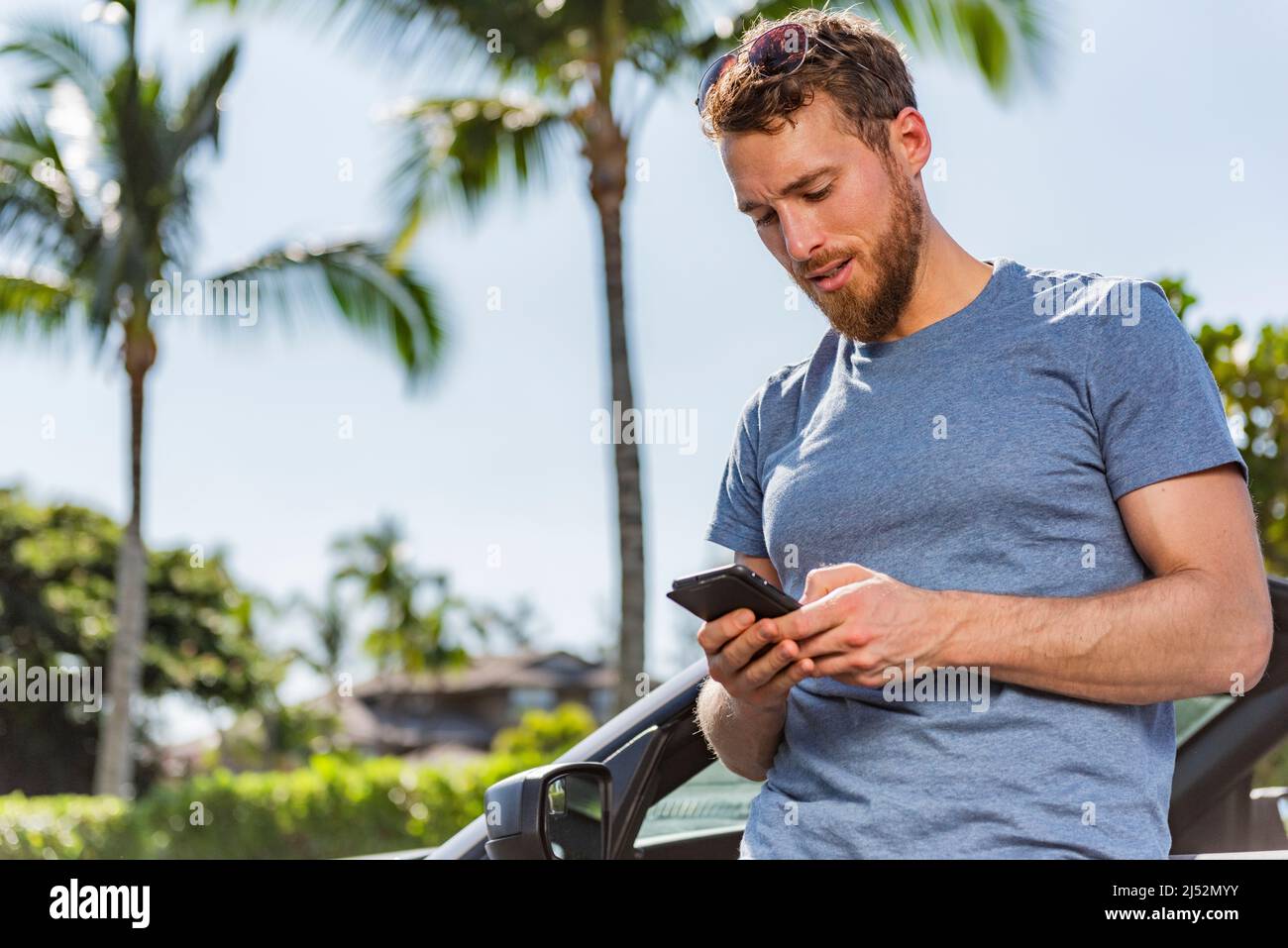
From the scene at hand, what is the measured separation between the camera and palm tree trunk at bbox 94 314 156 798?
13508mm

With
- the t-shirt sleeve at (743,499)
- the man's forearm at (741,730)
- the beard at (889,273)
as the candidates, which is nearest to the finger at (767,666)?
the man's forearm at (741,730)

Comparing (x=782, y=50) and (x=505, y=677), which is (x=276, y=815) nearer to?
(x=782, y=50)

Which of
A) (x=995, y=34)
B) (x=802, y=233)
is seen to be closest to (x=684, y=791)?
(x=802, y=233)

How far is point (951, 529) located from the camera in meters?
1.48

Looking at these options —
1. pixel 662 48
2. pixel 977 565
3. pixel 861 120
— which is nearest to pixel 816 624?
pixel 977 565

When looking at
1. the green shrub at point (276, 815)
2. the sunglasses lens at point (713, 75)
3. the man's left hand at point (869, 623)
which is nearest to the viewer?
the man's left hand at point (869, 623)

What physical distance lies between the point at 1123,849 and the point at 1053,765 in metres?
0.11

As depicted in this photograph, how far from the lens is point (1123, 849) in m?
1.36

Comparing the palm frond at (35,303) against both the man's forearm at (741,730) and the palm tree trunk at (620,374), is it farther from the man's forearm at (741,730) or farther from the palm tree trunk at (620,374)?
the man's forearm at (741,730)

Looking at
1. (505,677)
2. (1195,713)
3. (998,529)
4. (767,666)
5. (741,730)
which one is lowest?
(505,677)

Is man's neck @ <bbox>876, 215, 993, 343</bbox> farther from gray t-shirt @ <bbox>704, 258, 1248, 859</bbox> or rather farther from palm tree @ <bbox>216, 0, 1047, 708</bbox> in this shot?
palm tree @ <bbox>216, 0, 1047, 708</bbox>

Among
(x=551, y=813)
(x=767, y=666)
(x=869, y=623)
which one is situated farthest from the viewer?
(x=551, y=813)

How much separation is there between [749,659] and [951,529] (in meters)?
0.27

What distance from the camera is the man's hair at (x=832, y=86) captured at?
157 cm
